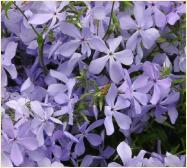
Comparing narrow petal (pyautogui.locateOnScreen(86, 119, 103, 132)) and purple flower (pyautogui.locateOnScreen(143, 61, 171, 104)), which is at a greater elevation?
purple flower (pyautogui.locateOnScreen(143, 61, 171, 104))

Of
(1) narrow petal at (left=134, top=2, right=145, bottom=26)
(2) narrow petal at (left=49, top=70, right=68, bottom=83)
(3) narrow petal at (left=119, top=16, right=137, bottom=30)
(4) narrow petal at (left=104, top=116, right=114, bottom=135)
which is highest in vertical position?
(1) narrow petal at (left=134, top=2, right=145, bottom=26)

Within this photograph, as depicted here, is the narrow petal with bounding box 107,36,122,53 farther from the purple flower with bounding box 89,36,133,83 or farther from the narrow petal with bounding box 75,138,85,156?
the narrow petal with bounding box 75,138,85,156

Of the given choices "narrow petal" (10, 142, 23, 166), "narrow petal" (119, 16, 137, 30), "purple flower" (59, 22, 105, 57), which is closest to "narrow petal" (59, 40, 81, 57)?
"purple flower" (59, 22, 105, 57)

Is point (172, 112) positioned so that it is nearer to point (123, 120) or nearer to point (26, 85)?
point (123, 120)

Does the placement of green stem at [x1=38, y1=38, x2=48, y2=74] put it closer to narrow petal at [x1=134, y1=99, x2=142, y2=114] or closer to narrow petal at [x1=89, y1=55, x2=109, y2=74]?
narrow petal at [x1=89, y1=55, x2=109, y2=74]

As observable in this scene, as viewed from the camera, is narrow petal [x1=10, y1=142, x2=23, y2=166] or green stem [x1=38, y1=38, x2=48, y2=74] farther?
green stem [x1=38, y1=38, x2=48, y2=74]

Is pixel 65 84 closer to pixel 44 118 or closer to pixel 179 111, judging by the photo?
pixel 44 118

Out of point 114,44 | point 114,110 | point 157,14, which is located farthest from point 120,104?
point 157,14
